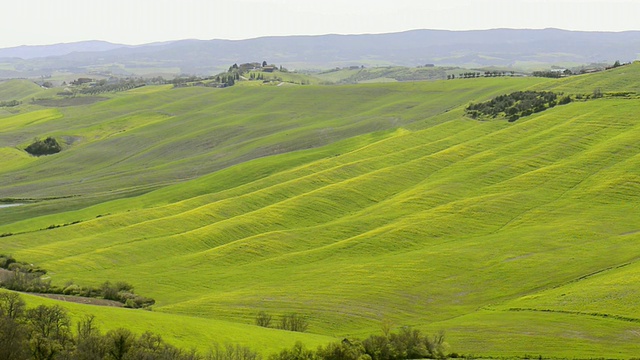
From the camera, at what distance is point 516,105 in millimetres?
164625

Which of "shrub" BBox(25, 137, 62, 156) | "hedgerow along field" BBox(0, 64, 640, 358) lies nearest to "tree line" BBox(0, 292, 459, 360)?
"hedgerow along field" BBox(0, 64, 640, 358)

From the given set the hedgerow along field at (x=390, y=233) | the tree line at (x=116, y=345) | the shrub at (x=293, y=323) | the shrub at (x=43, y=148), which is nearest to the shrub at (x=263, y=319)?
the shrub at (x=293, y=323)

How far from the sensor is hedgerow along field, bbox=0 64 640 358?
69.3m

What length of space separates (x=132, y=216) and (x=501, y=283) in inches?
2291

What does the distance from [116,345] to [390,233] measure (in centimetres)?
5327

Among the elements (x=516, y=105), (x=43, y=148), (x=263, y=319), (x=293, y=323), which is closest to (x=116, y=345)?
(x=263, y=319)

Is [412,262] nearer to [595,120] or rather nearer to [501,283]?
[501,283]

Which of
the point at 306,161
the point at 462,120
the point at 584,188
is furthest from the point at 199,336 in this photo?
the point at 462,120

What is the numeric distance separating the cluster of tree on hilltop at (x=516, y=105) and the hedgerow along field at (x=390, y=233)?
18.0 ft

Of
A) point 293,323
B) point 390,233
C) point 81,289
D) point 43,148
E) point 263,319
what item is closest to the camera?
point 293,323

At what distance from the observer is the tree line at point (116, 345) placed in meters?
47.3

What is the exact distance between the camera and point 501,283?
80.3m

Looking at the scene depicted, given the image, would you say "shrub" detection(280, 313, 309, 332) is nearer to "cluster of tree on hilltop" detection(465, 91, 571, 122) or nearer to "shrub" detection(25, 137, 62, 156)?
"cluster of tree on hilltop" detection(465, 91, 571, 122)

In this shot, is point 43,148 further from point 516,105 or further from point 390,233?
point 390,233
